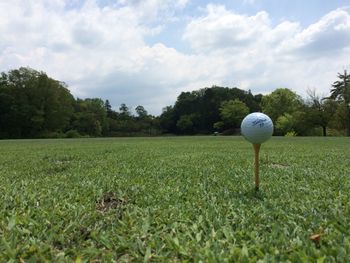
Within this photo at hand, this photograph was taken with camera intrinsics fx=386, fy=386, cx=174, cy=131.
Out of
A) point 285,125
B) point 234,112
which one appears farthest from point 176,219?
point 234,112

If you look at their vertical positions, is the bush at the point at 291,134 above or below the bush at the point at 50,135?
below

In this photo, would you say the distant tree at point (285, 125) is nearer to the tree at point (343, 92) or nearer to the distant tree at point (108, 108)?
the tree at point (343, 92)

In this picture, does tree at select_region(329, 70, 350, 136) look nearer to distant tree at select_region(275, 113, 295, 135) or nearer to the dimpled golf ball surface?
distant tree at select_region(275, 113, 295, 135)

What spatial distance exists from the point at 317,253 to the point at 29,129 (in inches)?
2441

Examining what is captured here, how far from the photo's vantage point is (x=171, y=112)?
84000mm

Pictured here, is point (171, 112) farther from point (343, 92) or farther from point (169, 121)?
point (343, 92)

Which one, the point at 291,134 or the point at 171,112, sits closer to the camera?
the point at 291,134

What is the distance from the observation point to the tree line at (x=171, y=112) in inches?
1988

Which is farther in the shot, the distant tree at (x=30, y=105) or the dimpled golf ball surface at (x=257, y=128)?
the distant tree at (x=30, y=105)

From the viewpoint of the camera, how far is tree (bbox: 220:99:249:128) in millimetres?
66875

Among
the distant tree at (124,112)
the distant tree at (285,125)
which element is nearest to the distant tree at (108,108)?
the distant tree at (124,112)

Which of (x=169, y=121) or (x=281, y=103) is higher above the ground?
(x=281, y=103)

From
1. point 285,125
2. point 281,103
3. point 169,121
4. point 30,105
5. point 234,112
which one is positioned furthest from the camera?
point 169,121

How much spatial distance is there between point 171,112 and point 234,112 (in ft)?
66.2
